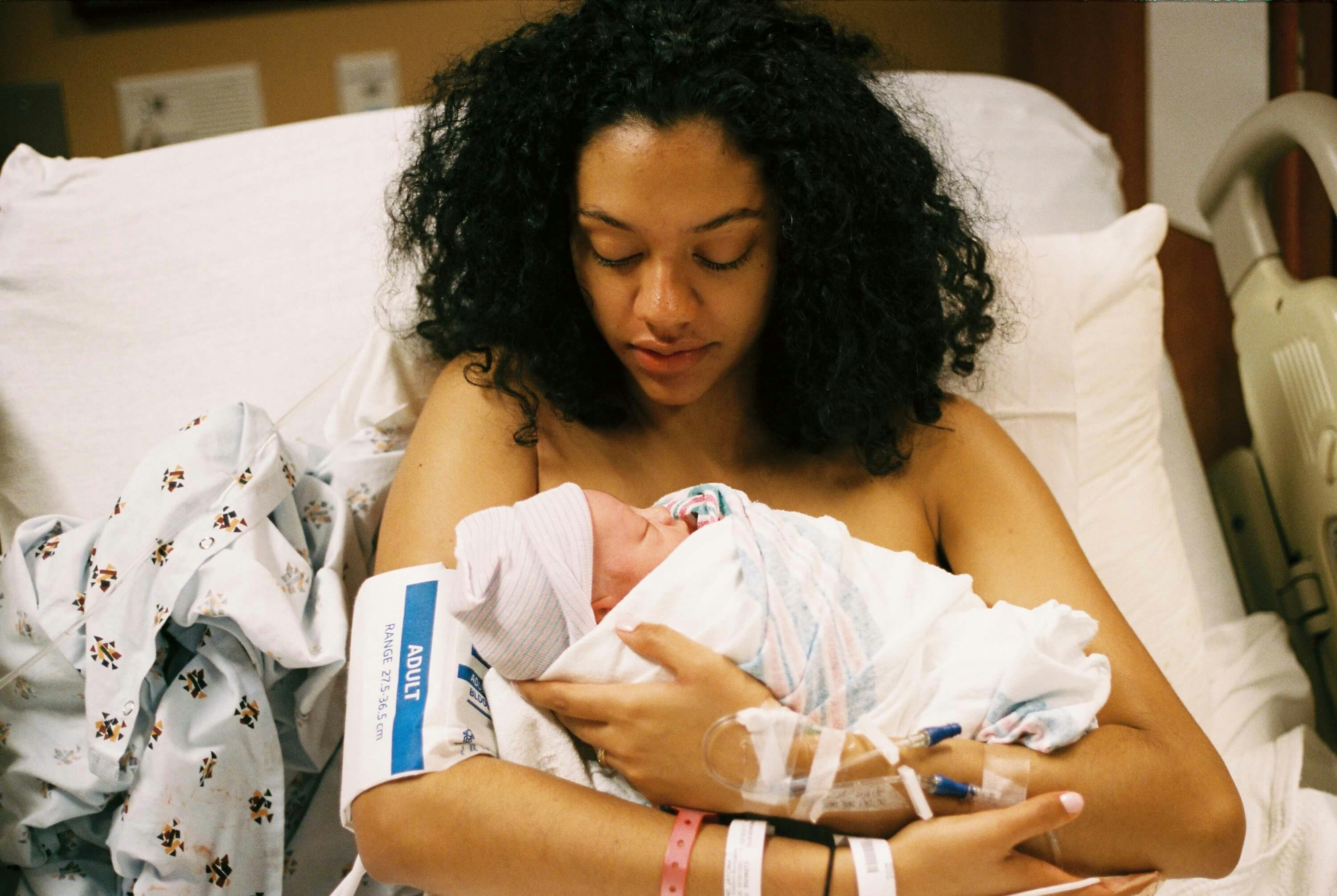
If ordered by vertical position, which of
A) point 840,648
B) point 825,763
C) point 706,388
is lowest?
point 825,763

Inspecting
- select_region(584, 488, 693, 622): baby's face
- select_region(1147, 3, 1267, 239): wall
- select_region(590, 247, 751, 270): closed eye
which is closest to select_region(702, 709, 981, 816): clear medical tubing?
select_region(584, 488, 693, 622): baby's face

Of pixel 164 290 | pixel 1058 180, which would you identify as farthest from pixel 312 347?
pixel 1058 180

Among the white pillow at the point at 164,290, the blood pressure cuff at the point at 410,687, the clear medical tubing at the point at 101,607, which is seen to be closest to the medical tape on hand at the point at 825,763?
the blood pressure cuff at the point at 410,687

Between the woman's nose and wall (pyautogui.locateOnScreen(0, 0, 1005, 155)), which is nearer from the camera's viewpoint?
the woman's nose

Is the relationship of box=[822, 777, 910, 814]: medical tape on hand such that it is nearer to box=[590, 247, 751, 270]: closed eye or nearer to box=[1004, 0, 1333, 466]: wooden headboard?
box=[590, 247, 751, 270]: closed eye

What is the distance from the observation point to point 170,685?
4.41ft

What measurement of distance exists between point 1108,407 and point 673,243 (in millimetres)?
1036

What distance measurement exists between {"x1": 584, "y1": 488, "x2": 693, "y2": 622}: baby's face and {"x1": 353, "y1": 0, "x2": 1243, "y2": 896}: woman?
0.06 meters

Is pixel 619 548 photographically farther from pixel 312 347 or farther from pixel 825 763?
pixel 312 347

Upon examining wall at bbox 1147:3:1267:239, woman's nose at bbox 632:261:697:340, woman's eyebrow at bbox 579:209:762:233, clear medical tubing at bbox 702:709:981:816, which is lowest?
clear medical tubing at bbox 702:709:981:816

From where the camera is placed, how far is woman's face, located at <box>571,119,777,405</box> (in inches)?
50.0

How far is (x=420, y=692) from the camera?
3.98 ft

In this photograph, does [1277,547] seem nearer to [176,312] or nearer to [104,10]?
[176,312]

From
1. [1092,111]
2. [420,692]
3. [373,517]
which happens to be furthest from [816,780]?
[1092,111]
